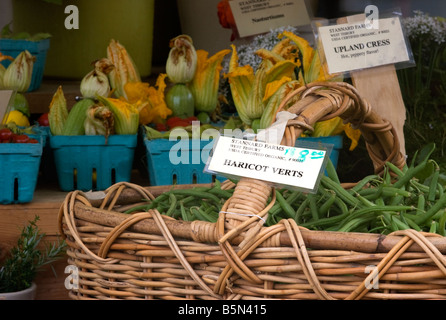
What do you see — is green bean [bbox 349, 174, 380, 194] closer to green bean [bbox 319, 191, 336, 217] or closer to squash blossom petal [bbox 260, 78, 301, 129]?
green bean [bbox 319, 191, 336, 217]

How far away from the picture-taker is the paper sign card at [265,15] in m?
1.51

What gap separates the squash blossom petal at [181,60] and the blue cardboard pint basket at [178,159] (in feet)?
0.72

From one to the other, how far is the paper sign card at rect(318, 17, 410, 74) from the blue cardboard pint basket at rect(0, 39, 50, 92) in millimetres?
758

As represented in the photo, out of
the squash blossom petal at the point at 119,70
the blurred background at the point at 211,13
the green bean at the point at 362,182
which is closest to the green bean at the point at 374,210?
the green bean at the point at 362,182

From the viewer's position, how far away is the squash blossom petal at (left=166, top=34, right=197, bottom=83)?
136cm

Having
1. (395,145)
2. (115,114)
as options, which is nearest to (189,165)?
(115,114)

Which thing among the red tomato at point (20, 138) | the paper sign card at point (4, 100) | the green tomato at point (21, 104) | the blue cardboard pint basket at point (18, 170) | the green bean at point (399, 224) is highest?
the paper sign card at point (4, 100)

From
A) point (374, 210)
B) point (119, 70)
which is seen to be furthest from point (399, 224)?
point (119, 70)

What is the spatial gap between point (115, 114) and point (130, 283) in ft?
1.93

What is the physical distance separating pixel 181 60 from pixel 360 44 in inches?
20.2

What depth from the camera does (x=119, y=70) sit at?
140 centimetres

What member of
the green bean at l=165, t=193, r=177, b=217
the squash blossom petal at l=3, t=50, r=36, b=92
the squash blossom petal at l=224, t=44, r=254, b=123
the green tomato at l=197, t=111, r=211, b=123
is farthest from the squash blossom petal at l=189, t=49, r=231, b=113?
the green bean at l=165, t=193, r=177, b=217

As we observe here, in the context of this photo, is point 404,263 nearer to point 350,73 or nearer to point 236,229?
point 236,229

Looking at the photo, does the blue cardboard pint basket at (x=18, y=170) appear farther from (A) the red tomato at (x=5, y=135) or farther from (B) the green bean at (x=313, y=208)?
(B) the green bean at (x=313, y=208)
